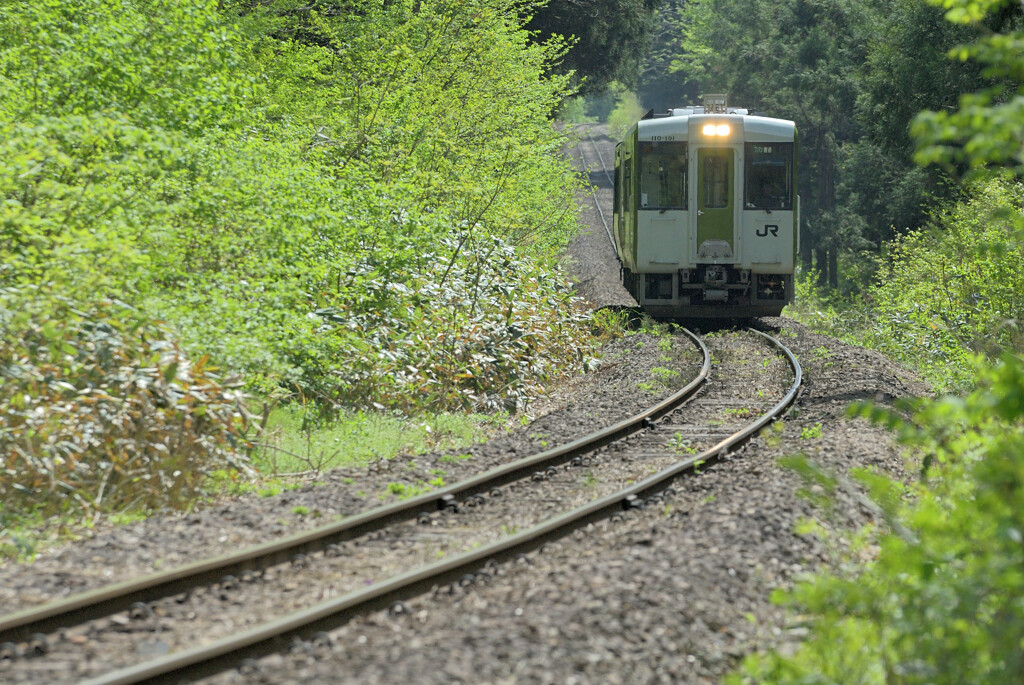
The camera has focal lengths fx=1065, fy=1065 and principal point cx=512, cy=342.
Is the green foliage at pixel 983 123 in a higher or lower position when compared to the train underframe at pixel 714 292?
higher

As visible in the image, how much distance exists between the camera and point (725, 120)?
16797 mm

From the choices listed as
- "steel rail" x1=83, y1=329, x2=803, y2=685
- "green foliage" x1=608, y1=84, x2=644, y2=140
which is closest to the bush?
"steel rail" x1=83, y1=329, x2=803, y2=685

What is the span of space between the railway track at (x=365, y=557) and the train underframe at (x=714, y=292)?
8010 mm

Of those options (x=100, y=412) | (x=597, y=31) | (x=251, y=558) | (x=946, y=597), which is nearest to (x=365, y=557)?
(x=251, y=558)

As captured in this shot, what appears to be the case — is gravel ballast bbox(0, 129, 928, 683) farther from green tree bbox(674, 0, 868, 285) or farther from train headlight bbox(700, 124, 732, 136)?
green tree bbox(674, 0, 868, 285)

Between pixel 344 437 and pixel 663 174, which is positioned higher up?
pixel 663 174

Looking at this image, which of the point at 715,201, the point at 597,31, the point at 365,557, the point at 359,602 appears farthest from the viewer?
the point at 597,31

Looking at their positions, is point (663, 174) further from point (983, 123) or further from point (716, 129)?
point (983, 123)

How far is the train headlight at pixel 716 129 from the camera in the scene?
1681cm

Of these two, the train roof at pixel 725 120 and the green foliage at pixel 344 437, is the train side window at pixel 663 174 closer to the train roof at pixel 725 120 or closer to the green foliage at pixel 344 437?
the train roof at pixel 725 120

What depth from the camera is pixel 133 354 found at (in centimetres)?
784

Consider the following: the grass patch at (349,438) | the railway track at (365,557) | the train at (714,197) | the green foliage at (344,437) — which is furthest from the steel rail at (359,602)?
the train at (714,197)

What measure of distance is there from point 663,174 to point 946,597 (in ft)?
45.0

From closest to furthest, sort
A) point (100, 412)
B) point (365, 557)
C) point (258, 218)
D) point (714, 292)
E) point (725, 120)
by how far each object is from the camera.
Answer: point (365, 557) → point (100, 412) → point (258, 218) → point (725, 120) → point (714, 292)
